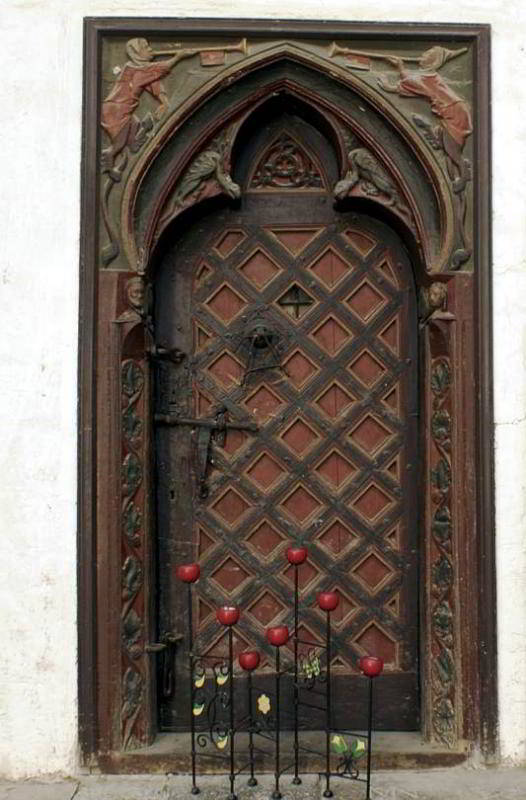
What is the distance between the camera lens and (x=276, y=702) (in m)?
3.75

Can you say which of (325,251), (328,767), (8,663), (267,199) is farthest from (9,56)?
(328,767)

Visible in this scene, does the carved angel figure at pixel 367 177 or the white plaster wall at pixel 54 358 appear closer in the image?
the white plaster wall at pixel 54 358

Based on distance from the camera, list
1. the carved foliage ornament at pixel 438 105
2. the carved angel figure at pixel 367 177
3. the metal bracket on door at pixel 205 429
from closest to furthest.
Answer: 1. the carved foliage ornament at pixel 438 105
2. the carved angel figure at pixel 367 177
3. the metal bracket on door at pixel 205 429

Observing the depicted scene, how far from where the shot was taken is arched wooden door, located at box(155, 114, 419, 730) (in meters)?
4.26

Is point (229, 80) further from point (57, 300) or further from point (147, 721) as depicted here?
point (147, 721)

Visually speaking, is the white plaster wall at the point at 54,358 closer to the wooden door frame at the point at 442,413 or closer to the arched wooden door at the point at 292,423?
the wooden door frame at the point at 442,413

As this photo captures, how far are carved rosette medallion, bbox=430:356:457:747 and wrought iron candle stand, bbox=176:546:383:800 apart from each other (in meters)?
0.37

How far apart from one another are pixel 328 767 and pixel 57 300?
2330 millimetres

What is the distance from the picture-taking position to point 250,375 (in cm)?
430

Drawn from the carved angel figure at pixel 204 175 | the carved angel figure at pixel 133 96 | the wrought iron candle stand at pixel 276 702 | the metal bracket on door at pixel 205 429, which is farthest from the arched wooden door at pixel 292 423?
the carved angel figure at pixel 133 96

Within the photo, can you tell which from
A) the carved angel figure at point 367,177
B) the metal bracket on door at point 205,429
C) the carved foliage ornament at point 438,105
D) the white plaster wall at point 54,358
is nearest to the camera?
the white plaster wall at point 54,358

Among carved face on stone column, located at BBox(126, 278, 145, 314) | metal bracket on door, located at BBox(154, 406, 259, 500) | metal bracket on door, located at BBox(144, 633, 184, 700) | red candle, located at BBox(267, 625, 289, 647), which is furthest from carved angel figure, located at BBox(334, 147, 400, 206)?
metal bracket on door, located at BBox(144, 633, 184, 700)

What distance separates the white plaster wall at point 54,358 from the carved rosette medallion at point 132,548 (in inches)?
9.1

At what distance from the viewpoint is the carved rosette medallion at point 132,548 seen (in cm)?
397
